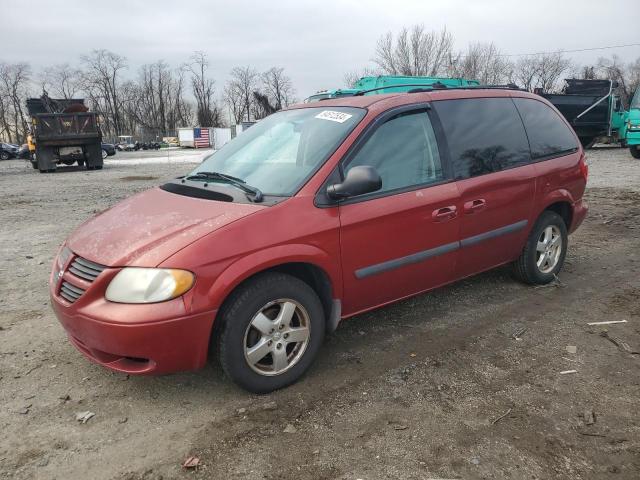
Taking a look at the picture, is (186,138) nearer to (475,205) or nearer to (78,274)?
(475,205)

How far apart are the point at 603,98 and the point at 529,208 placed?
58.1ft

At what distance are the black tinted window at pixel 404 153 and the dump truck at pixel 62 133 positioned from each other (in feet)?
61.7

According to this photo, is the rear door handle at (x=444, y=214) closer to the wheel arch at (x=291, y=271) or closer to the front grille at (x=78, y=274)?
the wheel arch at (x=291, y=271)

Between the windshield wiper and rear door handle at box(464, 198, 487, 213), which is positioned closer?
the windshield wiper

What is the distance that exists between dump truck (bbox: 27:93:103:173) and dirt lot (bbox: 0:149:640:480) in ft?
55.5

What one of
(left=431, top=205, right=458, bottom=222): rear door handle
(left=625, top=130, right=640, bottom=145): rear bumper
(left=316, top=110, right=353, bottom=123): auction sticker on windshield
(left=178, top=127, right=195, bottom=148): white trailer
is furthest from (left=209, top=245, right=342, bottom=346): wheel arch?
(left=178, top=127, right=195, bottom=148): white trailer

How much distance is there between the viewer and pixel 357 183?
2967 millimetres

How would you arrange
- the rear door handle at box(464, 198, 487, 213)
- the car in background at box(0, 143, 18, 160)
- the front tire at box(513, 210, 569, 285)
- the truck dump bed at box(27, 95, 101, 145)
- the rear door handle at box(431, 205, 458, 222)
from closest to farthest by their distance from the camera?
1. the rear door handle at box(431, 205, 458, 222)
2. the rear door handle at box(464, 198, 487, 213)
3. the front tire at box(513, 210, 569, 285)
4. the truck dump bed at box(27, 95, 101, 145)
5. the car in background at box(0, 143, 18, 160)

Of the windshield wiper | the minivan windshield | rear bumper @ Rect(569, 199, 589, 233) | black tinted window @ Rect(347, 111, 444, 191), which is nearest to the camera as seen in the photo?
the windshield wiper

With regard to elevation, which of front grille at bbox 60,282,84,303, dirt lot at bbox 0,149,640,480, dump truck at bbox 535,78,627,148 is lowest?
dirt lot at bbox 0,149,640,480

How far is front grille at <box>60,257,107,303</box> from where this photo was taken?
2.76 metres

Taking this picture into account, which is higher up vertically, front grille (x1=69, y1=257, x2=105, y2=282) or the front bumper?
front grille (x1=69, y1=257, x2=105, y2=282)

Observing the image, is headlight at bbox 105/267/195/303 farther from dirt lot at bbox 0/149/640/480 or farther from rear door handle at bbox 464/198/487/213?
rear door handle at bbox 464/198/487/213

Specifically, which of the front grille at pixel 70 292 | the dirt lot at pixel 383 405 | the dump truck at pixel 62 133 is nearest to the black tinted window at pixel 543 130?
the dirt lot at pixel 383 405
